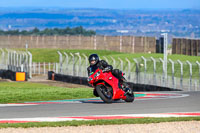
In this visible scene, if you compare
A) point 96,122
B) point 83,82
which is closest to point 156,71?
point 83,82

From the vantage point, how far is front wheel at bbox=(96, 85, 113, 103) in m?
14.5

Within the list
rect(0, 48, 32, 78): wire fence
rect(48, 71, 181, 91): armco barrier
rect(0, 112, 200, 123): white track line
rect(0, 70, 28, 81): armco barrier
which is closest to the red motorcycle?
rect(0, 112, 200, 123): white track line

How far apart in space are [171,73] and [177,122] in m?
20.3

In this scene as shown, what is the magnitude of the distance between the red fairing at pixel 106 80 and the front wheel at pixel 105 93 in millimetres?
112

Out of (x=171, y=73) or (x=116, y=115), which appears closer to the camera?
(x=116, y=115)

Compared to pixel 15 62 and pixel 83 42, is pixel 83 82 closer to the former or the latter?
pixel 15 62

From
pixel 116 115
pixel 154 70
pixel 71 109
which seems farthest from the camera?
pixel 154 70

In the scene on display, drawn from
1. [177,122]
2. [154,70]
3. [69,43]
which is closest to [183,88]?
[154,70]

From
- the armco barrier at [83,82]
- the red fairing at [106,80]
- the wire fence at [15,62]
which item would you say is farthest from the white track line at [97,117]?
the wire fence at [15,62]

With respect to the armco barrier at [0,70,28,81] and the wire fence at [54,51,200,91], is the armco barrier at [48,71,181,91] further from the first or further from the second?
the armco barrier at [0,70,28,81]

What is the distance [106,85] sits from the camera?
14703mm

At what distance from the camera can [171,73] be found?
31.4 m

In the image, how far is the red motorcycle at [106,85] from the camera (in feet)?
47.0

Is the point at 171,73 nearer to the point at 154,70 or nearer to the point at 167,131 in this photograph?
the point at 154,70
